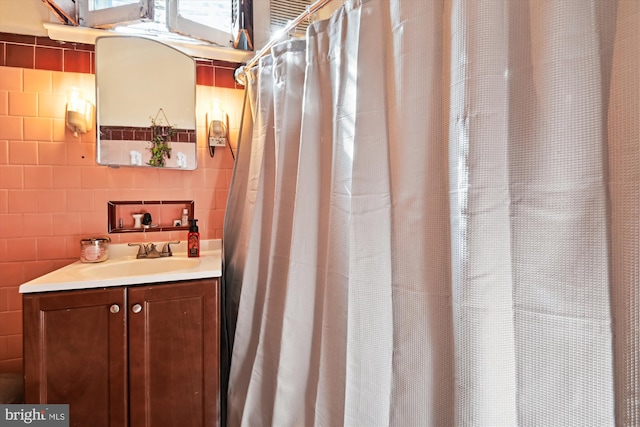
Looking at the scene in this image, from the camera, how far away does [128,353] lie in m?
1.12

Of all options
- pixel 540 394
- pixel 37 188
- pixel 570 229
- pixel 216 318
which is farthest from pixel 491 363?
pixel 37 188

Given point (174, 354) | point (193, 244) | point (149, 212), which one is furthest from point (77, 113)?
point (174, 354)

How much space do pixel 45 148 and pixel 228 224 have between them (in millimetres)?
933

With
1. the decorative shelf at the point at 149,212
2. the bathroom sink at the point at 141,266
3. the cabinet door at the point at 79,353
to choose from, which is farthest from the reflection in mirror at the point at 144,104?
the cabinet door at the point at 79,353

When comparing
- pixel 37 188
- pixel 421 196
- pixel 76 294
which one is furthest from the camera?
pixel 37 188

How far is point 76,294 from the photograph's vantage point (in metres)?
A: 1.07

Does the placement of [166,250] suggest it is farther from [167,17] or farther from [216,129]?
[167,17]

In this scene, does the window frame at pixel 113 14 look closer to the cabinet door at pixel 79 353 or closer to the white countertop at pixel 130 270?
the white countertop at pixel 130 270

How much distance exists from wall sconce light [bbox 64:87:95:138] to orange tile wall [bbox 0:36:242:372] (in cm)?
4

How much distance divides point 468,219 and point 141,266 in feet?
4.97

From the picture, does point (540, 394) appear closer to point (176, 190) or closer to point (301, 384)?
point (301, 384)

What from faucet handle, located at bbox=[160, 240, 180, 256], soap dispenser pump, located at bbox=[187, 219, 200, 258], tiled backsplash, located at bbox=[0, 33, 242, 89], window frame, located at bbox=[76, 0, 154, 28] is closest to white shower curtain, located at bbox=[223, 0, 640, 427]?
soap dispenser pump, located at bbox=[187, 219, 200, 258]

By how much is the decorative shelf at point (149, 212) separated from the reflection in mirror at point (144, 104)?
207 mm

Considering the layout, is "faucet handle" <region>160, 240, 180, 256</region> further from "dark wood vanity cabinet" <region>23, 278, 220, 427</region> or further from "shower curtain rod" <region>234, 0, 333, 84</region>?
"shower curtain rod" <region>234, 0, 333, 84</region>
